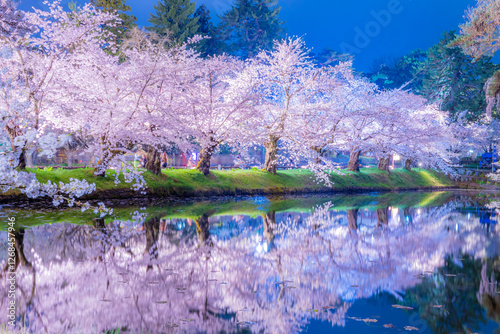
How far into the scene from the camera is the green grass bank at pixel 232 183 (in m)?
21.2

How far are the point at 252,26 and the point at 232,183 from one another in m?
43.3

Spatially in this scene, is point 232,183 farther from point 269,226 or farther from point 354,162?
point 354,162

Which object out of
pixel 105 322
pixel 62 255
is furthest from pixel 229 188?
pixel 105 322

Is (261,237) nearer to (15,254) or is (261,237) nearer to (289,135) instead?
(15,254)

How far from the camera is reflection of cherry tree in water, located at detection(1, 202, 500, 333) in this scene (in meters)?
5.18

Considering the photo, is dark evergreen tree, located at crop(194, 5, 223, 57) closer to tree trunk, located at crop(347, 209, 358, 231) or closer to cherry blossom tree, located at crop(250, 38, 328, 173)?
cherry blossom tree, located at crop(250, 38, 328, 173)

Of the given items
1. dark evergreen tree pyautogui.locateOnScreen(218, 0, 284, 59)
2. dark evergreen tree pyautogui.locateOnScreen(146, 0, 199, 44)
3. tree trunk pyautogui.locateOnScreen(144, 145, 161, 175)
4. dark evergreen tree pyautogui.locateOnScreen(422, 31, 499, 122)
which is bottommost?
tree trunk pyautogui.locateOnScreen(144, 145, 161, 175)

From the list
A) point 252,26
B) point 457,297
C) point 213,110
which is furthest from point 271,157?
point 252,26

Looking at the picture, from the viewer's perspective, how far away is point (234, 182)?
2823cm

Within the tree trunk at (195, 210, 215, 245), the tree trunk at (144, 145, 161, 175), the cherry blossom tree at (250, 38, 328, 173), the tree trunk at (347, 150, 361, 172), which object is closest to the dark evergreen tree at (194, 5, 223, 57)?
the tree trunk at (347, 150, 361, 172)

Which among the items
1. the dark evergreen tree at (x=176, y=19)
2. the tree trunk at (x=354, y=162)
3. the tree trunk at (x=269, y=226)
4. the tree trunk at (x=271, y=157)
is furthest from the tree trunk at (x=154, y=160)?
the dark evergreen tree at (x=176, y=19)

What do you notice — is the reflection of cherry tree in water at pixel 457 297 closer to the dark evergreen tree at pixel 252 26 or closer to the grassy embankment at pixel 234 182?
the grassy embankment at pixel 234 182

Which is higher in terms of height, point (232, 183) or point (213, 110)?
point (213, 110)

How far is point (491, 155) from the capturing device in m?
50.3
